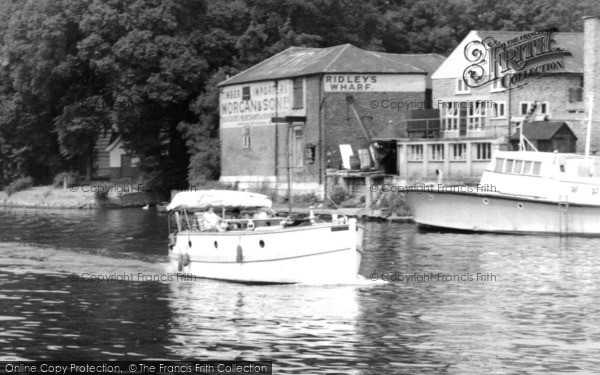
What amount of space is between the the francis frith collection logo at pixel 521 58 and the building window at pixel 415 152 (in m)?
5.49

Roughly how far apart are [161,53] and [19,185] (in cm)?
2146

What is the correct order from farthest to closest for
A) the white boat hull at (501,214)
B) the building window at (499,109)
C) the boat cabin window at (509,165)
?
the building window at (499,109) → the boat cabin window at (509,165) → the white boat hull at (501,214)

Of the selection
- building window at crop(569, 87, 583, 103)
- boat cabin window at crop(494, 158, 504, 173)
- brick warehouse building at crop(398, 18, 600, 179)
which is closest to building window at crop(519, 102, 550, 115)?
brick warehouse building at crop(398, 18, 600, 179)

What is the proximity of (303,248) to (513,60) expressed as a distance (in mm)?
36904

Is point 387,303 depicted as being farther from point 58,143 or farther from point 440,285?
point 58,143

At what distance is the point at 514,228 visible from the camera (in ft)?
199

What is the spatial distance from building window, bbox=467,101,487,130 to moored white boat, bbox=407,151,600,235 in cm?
1216

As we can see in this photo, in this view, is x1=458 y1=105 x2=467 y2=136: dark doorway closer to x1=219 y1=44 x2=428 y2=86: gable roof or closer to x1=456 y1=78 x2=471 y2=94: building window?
x1=456 y1=78 x2=471 y2=94: building window

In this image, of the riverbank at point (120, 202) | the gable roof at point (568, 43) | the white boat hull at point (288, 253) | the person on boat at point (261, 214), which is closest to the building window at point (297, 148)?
the riverbank at point (120, 202)

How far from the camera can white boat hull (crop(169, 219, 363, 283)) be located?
39.5 meters

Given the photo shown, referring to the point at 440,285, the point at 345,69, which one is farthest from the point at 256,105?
the point at 440,285

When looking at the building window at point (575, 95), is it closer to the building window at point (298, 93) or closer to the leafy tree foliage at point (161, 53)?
the building window at point (298, 93)

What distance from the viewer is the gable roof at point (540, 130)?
67500 mm

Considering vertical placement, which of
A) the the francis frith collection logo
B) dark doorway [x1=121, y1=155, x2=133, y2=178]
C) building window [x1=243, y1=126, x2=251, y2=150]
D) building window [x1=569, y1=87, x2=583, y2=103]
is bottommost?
dark doorway [x1=121, y1=155, x2=133, y2=178]
